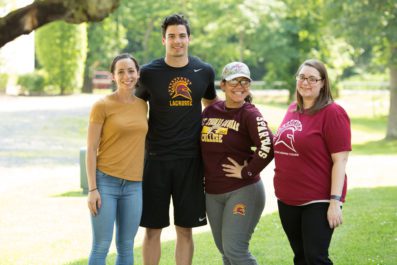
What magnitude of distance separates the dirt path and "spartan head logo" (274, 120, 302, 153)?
3792 millimetres

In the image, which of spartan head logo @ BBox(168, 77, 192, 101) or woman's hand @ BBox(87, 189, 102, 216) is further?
spartan head logo @ BBox(168, 77, 192, 101)

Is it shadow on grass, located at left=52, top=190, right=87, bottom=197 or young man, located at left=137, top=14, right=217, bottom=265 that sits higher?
young man, located at left=137, top=14, right=217, bottom=265

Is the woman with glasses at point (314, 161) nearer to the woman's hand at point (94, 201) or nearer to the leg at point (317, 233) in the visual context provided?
the leg at point (317, 233)

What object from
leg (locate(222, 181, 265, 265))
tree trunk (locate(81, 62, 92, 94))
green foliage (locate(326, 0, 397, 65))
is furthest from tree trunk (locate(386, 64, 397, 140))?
leg (locate(222, 181, 265, 265))

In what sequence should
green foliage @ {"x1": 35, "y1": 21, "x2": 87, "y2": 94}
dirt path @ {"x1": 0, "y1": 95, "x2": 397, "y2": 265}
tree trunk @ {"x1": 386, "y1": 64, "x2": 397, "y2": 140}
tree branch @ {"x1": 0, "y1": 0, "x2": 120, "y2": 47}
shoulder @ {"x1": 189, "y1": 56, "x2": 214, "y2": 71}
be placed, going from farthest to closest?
green foliage @ {"x1": 35, "y1": 21, "x2": 87, "y2": 94} < tree trunk @ {"x1": 386, "y1": 64, "x2": 397, "y2": 140} < dirt path @ {"x1": 0, "y1": 95, "x2": 397, "y2": 265} < tree branch @ {"x1": 0, "y1": 0, "x2": 120, "y2": 47} < shoulder @ {"x1": 189, "y1": 56, "x2": 214, "y2": 71}

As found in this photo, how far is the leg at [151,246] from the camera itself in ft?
19.2

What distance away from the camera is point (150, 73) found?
5.68m

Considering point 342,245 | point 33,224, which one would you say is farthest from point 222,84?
point 33,224

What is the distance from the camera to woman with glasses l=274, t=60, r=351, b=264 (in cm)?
480

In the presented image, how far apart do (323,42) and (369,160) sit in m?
25.1

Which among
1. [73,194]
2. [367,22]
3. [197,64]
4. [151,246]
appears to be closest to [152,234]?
[151,246]

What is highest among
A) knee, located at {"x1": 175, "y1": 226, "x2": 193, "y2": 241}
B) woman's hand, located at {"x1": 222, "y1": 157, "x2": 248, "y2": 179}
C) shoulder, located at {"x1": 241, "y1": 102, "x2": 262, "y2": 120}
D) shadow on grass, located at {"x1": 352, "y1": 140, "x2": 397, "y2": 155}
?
shoulder, located at {"x1": 241, "y1": 102, "x2": 262, "y2": 120}

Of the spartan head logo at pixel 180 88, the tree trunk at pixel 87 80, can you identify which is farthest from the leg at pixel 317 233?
the tree trunk at pixel 87 80

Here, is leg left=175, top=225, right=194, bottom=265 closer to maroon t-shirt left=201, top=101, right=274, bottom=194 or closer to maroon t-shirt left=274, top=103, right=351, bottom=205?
maroon t-shirt left=201, top=101, right=274, bottom=194
